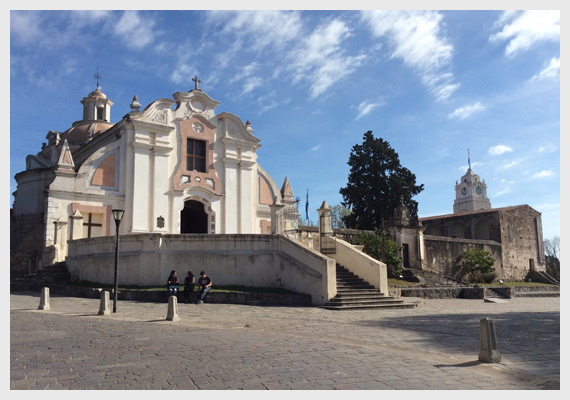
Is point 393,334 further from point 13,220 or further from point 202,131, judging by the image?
point 13,220

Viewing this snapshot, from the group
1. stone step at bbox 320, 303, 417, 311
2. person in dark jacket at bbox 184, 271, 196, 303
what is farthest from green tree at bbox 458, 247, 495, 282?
person in dark jacket at bbox 184, 271, 196, 303

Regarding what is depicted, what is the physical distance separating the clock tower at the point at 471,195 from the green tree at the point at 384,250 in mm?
58014

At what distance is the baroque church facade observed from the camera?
23547 millimetres

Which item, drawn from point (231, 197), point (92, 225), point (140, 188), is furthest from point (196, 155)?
point (92, 225)

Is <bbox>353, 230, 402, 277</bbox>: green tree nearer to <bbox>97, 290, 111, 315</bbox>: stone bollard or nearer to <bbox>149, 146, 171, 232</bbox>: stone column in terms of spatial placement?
<bbox>149, 146, 171, 232</bbox>: stone column

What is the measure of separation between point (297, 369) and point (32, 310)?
1005 cm

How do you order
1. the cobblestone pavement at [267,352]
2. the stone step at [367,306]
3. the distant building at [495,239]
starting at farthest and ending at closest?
the distant building at [495,239] < the stone step at [367,306] < the cobblestone pavement at [267,352]

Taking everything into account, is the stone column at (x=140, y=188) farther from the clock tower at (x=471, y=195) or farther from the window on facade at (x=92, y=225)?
the clock tower at (x=471, y=195)

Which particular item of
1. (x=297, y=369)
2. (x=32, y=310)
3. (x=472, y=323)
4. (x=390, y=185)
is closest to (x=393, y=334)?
(x=472, y=323)

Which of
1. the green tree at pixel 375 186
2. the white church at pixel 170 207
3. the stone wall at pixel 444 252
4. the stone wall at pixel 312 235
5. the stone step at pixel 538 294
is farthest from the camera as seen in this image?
the green tree at pixel 375 186

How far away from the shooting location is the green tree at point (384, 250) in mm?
27578

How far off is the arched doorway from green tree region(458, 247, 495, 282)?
746 inches

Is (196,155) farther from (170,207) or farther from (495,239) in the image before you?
(495,239)

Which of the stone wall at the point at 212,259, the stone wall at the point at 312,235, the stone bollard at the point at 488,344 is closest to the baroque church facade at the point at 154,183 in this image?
the stone wall at the point at 312,235
